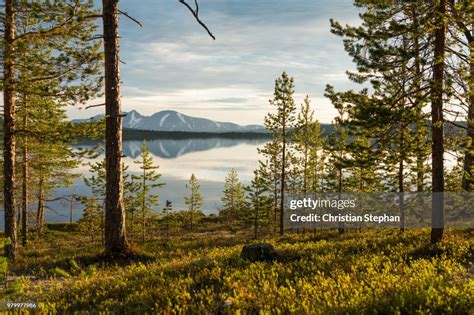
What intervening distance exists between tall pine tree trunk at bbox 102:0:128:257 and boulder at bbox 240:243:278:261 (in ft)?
13.6

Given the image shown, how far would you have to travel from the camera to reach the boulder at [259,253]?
9.33 m

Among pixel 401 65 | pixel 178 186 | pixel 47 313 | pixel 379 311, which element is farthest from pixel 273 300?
pixel 178 186

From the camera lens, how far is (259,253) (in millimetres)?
9477

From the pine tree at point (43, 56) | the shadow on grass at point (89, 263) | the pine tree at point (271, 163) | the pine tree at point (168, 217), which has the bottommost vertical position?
the pine tree at point (168, 217)

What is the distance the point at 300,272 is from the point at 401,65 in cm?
859

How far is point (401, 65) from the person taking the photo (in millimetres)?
12070

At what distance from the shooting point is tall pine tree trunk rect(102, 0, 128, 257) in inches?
413

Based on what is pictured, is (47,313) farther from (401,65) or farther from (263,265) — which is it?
(401,65)

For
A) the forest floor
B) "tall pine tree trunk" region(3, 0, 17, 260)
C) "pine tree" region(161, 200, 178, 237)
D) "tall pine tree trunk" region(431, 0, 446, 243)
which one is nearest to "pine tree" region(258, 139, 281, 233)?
"pine tree" region(161, 200, 178, 237)

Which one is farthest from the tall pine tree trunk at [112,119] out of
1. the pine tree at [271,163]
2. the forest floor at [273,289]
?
the pine tree at [271,163]

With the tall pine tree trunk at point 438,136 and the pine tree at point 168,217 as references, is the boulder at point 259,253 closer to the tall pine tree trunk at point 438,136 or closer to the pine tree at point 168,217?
the tall pine tree trunk at point 438,136

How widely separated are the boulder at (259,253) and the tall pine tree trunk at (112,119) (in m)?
4.15

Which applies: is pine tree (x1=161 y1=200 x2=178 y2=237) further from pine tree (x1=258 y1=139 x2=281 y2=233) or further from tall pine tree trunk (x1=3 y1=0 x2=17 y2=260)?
tall pine tree trunk (x1=3 y1=0 x2=17 y2=260)

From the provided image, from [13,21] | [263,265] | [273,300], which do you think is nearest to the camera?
[273,300]
